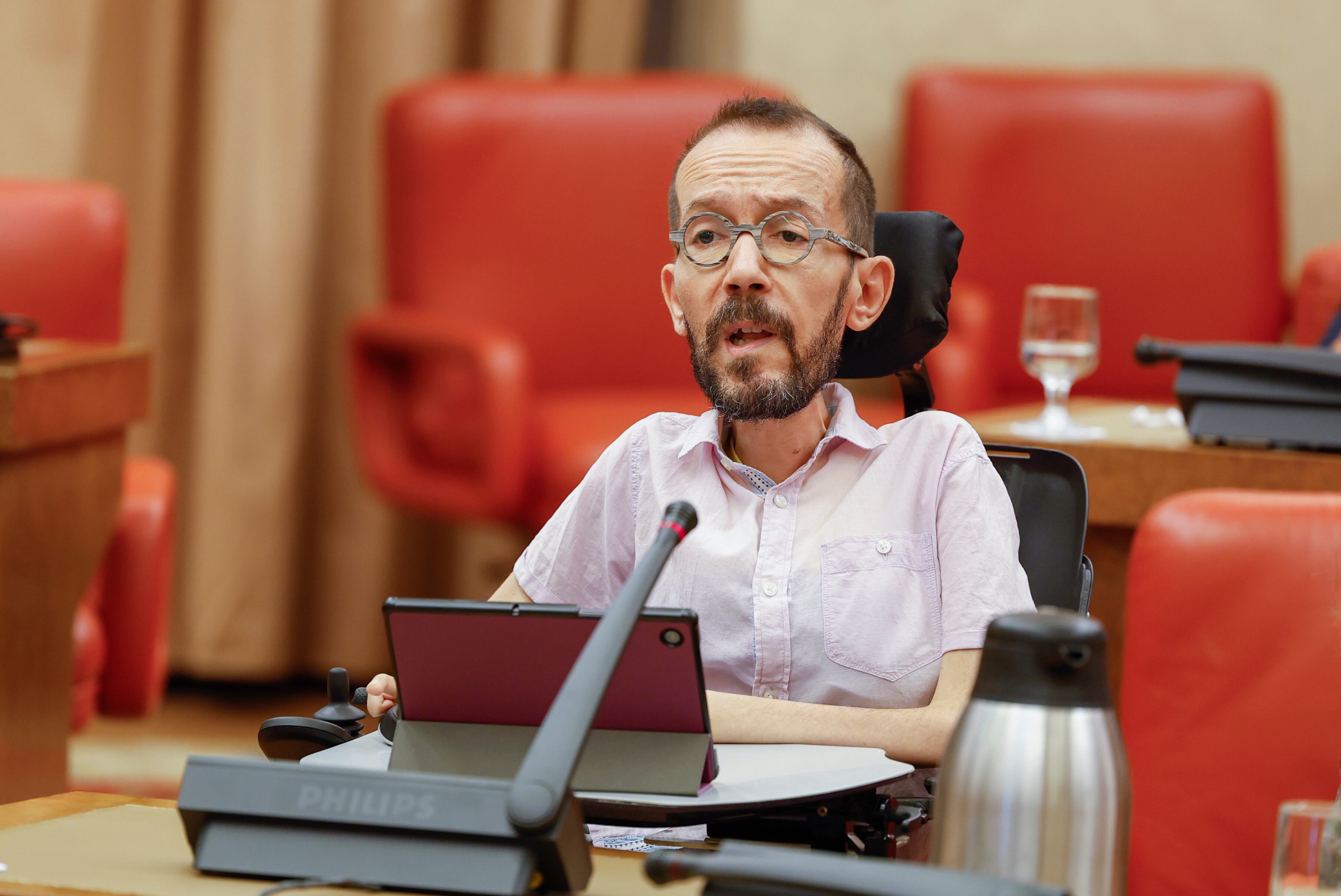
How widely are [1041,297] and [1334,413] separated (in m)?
0.42

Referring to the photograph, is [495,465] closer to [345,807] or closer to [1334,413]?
[1334,413]

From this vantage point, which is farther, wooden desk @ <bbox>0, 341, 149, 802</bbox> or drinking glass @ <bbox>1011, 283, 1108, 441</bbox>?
drinking glass @ <bbox>1011, 283, 1108, 441</bbox>

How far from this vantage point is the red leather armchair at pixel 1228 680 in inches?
53.7

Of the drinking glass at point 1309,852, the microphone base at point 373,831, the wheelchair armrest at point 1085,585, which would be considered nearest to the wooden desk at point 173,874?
the microphone base at point 373,831

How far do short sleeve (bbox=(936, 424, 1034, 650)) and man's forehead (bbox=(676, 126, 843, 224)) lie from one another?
0.20m

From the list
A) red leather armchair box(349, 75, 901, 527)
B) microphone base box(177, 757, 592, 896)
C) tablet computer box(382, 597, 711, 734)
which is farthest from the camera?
red leather armchair box(349, 75, 901, 527)

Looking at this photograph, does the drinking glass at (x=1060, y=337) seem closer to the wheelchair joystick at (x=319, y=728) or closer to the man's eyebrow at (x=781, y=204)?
the man's eyebrow at (x=781, y=204)

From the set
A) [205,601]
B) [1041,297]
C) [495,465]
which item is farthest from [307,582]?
[1041,297]

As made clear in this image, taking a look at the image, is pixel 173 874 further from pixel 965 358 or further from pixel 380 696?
pixel 965 358

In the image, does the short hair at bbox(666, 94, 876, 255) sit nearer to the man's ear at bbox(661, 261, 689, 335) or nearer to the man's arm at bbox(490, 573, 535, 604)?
the man's ear at bbox(661, 261, 689, 335)

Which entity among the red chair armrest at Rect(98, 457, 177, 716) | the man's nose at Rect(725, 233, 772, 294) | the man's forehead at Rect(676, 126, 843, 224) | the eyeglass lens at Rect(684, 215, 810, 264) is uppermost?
the man's forehead at Rect(676, 126, 843, 224)

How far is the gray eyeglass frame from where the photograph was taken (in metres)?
1.22

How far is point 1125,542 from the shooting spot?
1954mm

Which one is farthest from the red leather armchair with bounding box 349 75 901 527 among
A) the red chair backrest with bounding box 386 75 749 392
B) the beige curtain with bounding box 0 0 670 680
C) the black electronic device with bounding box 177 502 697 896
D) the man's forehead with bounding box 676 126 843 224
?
the black electronic device with bounding box 177 502 697 896
